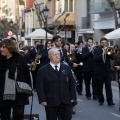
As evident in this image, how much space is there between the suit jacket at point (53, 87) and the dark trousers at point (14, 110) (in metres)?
0.43

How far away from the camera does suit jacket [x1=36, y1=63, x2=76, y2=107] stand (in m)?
8.45

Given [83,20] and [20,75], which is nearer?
[20,75]

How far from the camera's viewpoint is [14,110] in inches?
339

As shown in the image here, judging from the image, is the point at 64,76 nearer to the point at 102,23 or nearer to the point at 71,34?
the point at 102,23

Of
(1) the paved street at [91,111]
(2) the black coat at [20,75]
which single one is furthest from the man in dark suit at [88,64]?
(2) the black coat at [20,75]

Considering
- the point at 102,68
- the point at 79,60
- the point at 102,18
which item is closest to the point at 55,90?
the point at 102,68

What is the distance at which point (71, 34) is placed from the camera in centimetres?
5009

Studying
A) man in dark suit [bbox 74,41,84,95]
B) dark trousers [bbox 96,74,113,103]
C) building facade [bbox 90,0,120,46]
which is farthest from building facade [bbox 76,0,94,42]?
dark trousers [bbox 96,74,113,103]

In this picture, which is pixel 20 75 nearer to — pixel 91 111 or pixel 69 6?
pixel 91 111

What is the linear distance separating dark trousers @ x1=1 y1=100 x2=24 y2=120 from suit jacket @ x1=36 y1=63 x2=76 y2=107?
43 centimetres

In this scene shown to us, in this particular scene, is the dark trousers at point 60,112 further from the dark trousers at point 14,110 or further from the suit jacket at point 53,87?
the dark trousers at point 14,110

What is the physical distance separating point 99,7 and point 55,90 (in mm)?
32271

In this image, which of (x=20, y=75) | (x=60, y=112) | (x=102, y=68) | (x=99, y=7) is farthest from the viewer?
(x=99, y=7)

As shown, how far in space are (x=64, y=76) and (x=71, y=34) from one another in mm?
41636
